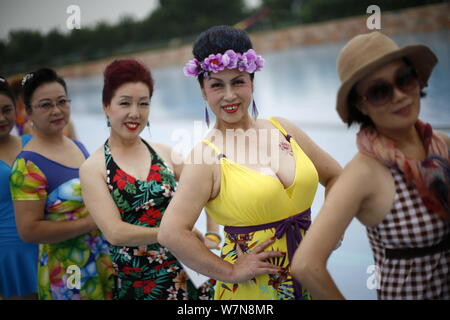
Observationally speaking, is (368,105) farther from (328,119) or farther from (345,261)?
(328,119)

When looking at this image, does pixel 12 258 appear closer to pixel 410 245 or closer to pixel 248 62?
pixel 248 62

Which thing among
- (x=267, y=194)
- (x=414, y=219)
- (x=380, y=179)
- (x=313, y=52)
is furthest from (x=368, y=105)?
(x=313, y=52)

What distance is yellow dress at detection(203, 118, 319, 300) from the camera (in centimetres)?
150

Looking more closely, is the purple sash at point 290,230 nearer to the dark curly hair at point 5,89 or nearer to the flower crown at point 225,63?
the flower crown at point 225,63

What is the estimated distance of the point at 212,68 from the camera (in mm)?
1547

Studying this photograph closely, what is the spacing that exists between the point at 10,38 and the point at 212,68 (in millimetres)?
4801

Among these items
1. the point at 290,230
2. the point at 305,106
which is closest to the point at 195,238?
the point at 290,230

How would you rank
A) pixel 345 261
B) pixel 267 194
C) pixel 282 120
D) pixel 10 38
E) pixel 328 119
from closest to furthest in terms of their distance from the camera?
1. pixel 267 194
2. pixel 282 120
3. pixel 345 261
4. pixel 10 38
5. pixel 328 119

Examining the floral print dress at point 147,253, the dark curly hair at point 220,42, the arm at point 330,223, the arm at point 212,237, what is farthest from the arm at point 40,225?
the arm at point 330,223

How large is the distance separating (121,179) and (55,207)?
0.46 meters

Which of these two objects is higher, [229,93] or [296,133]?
[229,93]

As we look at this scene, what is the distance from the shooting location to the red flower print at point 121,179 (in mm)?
1875

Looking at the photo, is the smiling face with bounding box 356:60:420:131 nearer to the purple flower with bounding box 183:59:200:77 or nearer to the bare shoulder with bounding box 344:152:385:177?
the bare shoulder with bounding box 344:152:385:177

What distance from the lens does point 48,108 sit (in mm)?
2174
